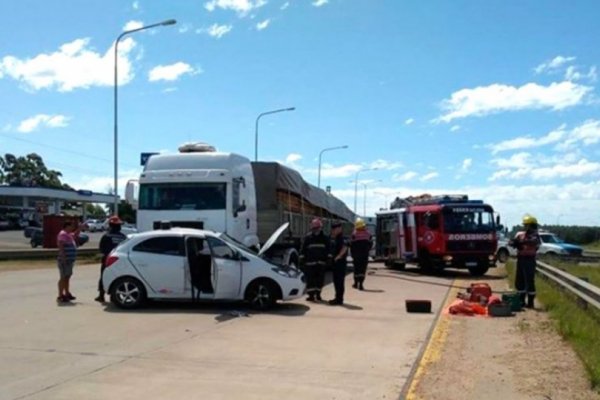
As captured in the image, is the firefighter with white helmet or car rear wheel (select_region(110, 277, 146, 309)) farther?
the firefighter with white helmet

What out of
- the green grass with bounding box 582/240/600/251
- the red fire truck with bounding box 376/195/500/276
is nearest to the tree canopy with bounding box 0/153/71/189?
the green grass with bounding box 582/240/600/251

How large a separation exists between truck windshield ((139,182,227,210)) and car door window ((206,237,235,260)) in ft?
8.47

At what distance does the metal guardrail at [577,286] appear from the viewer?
11.0 metres

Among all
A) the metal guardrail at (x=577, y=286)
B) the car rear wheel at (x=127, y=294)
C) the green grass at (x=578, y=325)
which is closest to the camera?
the green grass at (x=578, y=325)

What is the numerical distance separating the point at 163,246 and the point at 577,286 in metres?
7.75

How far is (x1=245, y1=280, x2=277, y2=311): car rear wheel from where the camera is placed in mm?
13125

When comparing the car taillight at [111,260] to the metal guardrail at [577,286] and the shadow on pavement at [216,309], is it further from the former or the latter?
the metal guardrail at [577,286]

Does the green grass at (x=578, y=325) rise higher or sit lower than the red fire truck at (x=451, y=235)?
lower

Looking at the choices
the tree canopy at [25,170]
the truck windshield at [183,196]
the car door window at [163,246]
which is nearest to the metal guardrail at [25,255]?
the truck windshield at [183,196]

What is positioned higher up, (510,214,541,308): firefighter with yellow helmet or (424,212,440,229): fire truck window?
(424,212,440,229): fire truck window

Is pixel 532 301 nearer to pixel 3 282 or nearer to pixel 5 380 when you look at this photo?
pixel 5 380

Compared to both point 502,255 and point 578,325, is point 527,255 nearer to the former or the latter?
point 578,325

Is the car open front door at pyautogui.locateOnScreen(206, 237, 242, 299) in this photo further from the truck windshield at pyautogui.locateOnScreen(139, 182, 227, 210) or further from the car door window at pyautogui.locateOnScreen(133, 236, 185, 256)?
the truck windshield at pyautogui.locateOnScreen(139, 182, 227, 210)

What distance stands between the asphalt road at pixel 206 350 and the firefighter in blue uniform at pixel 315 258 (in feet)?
2.40
